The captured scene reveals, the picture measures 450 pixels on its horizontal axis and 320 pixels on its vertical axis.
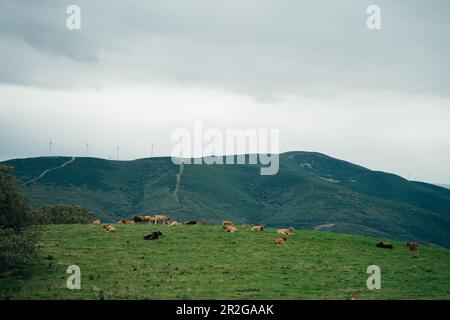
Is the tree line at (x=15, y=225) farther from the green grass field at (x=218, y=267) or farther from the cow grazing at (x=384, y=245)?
the cow grazing at (x=384, y=245)

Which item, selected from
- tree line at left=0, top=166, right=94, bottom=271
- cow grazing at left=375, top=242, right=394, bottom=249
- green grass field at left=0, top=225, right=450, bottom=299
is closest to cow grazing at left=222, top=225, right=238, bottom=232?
green grass field at left=0, top=225, right=450, bottom=299

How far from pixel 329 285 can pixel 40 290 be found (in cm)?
1575

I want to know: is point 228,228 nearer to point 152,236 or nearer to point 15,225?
point 152,236

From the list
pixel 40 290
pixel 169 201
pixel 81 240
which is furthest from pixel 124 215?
pixel 40 290

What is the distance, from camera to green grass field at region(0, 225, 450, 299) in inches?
958

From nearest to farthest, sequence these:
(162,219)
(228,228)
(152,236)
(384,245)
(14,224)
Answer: (14,224) → (152,236) → (384,245) → (228,228) → (162,219)

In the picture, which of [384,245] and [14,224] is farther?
[384,245]

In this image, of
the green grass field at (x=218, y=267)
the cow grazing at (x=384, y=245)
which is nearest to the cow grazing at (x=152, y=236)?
the green grass field at (x=218, y=267)

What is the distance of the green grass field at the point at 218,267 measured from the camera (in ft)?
79.8

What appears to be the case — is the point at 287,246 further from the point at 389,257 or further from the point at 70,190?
the point at 70,190

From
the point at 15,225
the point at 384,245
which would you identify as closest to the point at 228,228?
the point at 384,245

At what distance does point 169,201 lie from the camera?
184375mm

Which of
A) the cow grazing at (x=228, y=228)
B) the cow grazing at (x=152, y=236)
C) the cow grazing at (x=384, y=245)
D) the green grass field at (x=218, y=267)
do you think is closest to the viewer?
the green grass field at (x=218, y=267)

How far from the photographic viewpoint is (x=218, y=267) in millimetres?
29953
